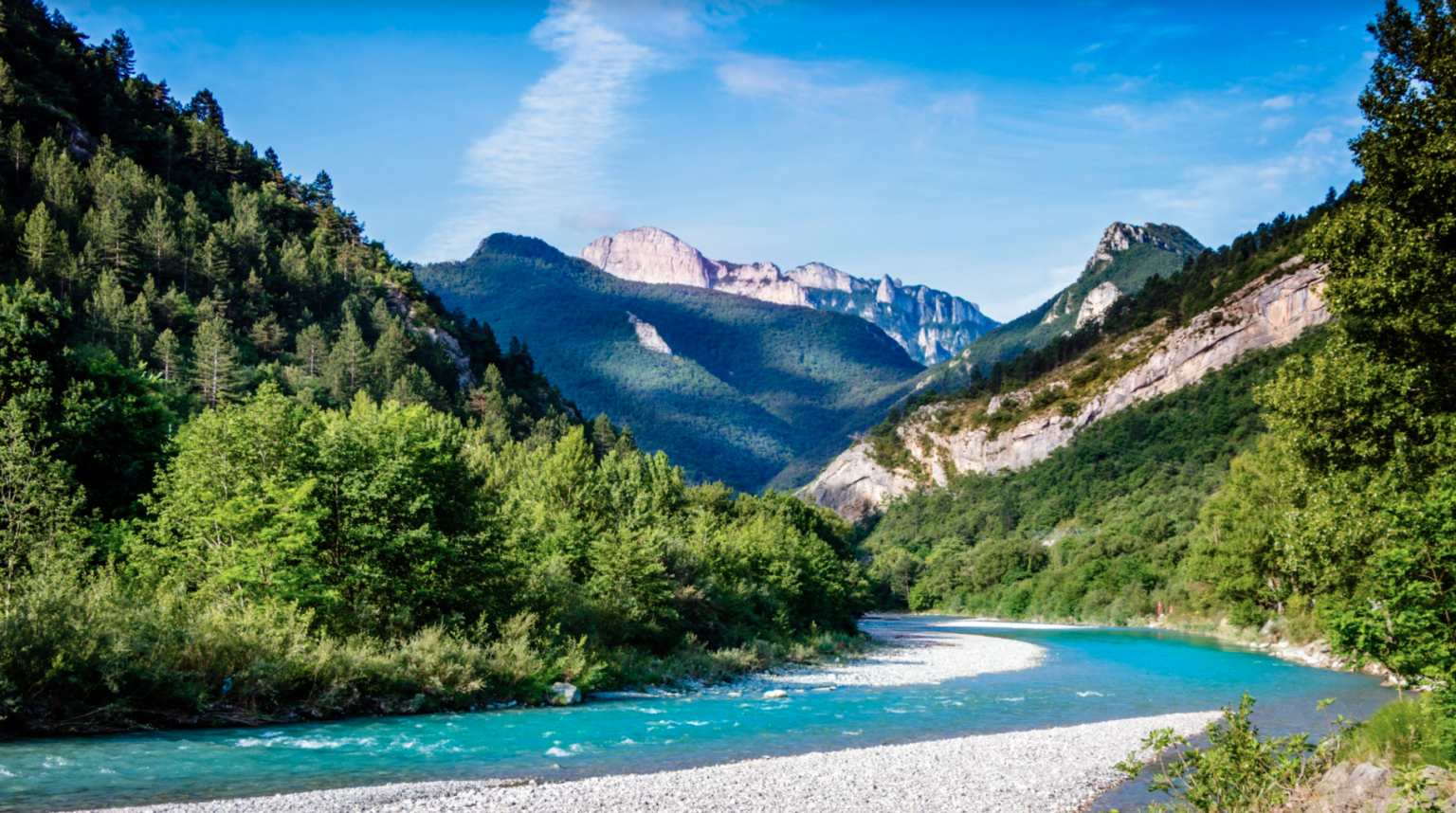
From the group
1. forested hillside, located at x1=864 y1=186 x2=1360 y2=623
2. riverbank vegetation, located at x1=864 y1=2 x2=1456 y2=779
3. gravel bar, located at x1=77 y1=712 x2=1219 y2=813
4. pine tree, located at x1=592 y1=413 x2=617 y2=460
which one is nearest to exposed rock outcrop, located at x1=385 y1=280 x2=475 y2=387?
pine tree, located at x1=592 y1=413 x2=617 y2=460

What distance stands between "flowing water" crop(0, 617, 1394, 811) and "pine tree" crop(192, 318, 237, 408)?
64478 mm

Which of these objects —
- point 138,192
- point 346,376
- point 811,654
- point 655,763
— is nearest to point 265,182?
point 138,192

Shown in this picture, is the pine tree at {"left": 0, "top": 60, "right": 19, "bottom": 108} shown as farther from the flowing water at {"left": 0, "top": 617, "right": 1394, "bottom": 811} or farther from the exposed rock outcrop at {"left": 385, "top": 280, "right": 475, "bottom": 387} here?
the flowing water at {"left": 0, "top": 617, "right": 1394, "bottom": 811}

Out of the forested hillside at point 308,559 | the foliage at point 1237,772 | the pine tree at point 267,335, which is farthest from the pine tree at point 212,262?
the foliage at point 1237,772

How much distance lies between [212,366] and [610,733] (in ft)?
236

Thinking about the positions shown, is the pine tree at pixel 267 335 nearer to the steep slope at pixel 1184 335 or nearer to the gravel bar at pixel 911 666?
the gravel bar at pixel 911 666

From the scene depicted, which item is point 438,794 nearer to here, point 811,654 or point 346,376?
point 811,654

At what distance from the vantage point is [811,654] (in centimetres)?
4834

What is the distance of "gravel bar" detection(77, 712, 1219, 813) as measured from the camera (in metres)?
14.2

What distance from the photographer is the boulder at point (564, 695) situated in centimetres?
2850

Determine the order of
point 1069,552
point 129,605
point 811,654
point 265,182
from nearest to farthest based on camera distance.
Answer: point 129,605, point 811,654, point 1069,552, point 265,182

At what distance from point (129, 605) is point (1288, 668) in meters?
49.2

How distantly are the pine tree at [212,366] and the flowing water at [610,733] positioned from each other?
64.5 meters

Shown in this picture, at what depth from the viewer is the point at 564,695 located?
2853 cm
